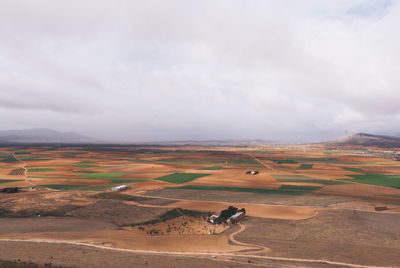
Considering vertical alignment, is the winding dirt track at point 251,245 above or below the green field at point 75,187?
above

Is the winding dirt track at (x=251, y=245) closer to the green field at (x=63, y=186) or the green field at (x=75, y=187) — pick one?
the green field at (x=75, y=187)

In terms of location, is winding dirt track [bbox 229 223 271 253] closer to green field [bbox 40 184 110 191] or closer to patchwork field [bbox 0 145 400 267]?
patchwork field [bbox 0 145 400 267]

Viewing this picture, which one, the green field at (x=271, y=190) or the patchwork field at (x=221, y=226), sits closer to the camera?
the patchwork field at (x=221, y=226)

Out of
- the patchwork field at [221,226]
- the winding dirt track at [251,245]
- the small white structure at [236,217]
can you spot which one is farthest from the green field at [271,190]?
the winding dirt track at [251,245]

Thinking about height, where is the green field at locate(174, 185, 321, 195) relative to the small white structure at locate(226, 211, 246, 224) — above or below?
below

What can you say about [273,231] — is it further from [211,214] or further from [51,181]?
[51,181]

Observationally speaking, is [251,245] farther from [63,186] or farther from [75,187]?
[63,186]

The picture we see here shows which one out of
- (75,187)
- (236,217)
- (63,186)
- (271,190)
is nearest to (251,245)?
(236,217)

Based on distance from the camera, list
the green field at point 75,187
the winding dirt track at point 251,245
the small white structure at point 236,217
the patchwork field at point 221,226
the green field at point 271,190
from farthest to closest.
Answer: the green field at point 75,187
the green field at point 271,190
the small white structure at point 236,217
the winding dirt track at point 251,245
the patchwork field at point 221,226

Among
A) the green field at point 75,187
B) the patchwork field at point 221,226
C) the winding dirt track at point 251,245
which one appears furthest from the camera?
the green field at point 75,187

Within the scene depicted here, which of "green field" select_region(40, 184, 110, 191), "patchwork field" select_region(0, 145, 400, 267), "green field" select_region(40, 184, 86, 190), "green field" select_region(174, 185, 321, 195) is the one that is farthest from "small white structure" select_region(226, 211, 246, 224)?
"green field" select_region(40, 184, 86, 190)

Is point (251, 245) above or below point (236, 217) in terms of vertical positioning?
above
